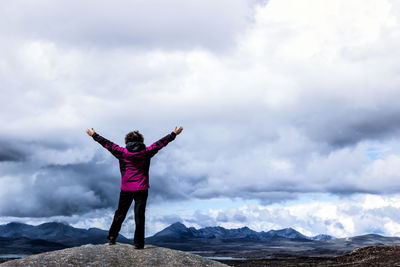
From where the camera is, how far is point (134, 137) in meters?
15.6

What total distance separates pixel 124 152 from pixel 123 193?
5.25 ft

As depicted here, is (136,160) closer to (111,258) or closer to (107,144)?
(107,144)

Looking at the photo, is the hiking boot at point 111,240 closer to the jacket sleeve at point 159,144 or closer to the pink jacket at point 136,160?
the pink jacket at point 136,160

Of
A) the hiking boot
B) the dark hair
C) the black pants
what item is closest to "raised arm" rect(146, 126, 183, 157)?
the dark hair

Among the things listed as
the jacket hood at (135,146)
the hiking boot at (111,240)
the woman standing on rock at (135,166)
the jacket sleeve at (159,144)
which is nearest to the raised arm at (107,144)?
the woman standing on rock at (135,166)

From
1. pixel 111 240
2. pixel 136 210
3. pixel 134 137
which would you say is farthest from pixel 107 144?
pixel 111 240

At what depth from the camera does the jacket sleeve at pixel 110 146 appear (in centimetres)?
1539

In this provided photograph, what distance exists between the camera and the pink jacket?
15250 mm

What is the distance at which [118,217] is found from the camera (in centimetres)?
1588

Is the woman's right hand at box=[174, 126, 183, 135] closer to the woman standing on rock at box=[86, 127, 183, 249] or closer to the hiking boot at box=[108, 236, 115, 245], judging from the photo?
the woman standing on rock at box=[86, 127, 183, 249]

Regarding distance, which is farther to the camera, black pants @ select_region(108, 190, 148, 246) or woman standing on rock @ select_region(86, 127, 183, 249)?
black pants @ select_region(108, 190, 148, 246)

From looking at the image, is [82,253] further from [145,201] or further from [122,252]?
[145,201]

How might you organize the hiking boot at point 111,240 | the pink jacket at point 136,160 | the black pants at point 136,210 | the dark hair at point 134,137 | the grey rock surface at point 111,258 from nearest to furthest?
the grey rock surface at point 111,258 < the pink jacket at point 136,160 < the black pants at point 136,210 < the dark hair at point 134,137 < the hiking boot at point 111,240

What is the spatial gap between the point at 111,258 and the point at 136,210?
2.01 meters
